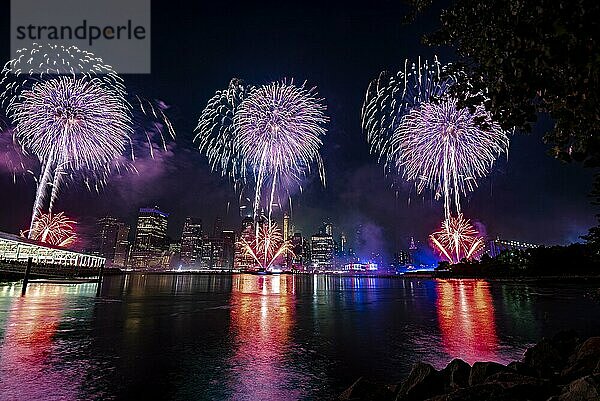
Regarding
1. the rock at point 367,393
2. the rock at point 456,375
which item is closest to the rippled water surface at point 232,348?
the rock at point 367,393

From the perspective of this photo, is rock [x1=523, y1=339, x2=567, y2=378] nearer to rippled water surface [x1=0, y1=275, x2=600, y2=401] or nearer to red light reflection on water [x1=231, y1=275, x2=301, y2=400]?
rippled water surface [x1=0, y1=275, x2=600, y2=401]

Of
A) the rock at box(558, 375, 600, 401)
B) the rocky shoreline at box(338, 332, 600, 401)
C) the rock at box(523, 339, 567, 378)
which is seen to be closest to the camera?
the rock at box(558, 375, 600, 401)

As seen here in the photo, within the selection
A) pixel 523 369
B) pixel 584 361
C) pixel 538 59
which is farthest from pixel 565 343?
pixel 538 59

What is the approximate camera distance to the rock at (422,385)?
7.40 metres

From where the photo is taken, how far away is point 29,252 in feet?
252

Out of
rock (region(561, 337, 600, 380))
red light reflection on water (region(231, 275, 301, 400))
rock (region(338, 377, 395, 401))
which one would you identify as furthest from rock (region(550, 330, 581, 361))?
red light reflection on water (region(231, 275, 301, 400))

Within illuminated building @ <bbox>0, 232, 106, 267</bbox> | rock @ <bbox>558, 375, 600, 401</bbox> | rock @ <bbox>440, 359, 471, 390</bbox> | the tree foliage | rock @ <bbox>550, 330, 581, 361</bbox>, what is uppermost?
illuminated building @ <bbox>0, 232, 106, 267</bbox>

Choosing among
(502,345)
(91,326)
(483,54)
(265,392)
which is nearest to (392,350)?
Answer: (502,345)

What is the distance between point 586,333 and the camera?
1859cm

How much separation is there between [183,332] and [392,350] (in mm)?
9416

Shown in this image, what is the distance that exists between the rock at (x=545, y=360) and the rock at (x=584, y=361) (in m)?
0.39

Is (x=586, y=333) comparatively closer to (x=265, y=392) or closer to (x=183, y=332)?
(x=265, y=392)

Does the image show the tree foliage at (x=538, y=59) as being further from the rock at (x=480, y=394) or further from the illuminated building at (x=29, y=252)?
the illuminated building at (x=29, y=252)

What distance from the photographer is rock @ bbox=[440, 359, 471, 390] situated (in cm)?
791
